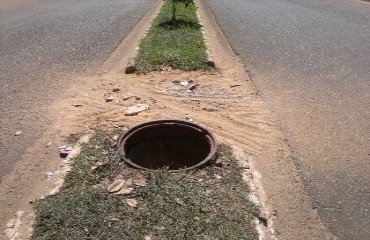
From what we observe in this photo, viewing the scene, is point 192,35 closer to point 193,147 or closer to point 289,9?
point 193,147

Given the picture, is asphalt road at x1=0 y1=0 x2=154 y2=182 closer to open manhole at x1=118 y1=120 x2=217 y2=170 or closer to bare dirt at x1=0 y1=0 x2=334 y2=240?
bare dirt at x1=0 y1=0 x2=334 y2=240

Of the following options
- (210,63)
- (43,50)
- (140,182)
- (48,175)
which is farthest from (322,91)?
(43,50)

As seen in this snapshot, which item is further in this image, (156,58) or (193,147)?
(156,58)

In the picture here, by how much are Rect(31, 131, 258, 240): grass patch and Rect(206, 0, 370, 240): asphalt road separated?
2.95 ft

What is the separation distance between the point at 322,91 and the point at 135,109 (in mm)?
3021

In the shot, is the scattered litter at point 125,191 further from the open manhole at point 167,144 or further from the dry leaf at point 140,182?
the open manhole at point 167,144

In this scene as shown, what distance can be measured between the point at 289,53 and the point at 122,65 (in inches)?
137

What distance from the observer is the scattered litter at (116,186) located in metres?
3.87

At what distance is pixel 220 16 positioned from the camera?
12117 mm

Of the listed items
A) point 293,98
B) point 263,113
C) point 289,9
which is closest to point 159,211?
point 263,113

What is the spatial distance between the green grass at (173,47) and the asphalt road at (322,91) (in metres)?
0.90

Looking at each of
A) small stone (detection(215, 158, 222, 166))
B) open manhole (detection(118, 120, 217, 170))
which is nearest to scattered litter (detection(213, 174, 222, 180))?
small stone (detection(215, 158, 222, 166))

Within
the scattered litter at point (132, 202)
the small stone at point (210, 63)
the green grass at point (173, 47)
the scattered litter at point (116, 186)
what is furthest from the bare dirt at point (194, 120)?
the scattered litter at point (132, 202)

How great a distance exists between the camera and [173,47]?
26.5 ft
